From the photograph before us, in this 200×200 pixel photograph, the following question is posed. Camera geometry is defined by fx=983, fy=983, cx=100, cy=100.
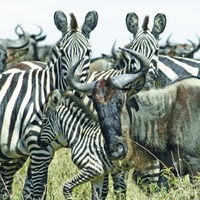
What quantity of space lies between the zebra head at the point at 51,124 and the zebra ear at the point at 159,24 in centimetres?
253

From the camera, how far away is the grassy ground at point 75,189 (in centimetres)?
774

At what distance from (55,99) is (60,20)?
1.37 metres

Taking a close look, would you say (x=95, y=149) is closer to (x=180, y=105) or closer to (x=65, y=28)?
(x=180, y=105)

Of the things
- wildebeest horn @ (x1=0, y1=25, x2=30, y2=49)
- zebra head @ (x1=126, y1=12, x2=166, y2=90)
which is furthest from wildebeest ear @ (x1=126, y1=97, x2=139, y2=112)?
wildebeest horn @ (x1=0, y1=25, x2=30, y2=49)

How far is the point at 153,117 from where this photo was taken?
28.5ft

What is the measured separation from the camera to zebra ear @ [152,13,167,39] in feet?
37.4

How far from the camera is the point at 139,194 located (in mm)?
8688

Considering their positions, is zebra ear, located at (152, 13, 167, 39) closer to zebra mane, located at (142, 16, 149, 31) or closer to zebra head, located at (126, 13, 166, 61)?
zebra head, located at (126, 13, 166, 61)

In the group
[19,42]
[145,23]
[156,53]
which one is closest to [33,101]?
[156,53]

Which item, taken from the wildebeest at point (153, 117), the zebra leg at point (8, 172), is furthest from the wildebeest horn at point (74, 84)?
the zebra leg at point (8, 172)

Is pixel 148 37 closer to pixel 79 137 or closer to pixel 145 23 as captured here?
pixel 145 23

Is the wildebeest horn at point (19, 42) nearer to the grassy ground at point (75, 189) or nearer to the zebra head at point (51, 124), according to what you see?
the grassy ground at point (75, 189)

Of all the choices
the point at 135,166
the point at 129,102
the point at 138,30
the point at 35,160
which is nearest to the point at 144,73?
the point at 129,102

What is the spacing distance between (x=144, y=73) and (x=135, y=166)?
0.83m
